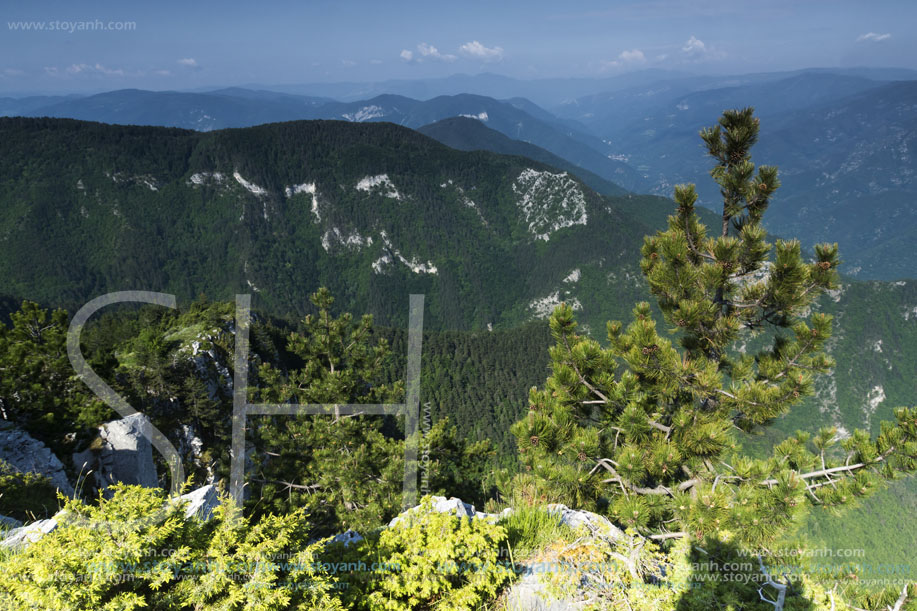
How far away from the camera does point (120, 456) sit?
13.0 metres

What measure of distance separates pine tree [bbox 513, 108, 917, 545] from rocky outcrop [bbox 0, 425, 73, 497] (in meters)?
12.0

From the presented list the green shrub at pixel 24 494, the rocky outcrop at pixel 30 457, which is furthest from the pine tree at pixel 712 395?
the rocky outcrop at pixel 30 457

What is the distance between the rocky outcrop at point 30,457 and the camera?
34.3ft

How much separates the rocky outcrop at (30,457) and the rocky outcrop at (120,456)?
1140mm

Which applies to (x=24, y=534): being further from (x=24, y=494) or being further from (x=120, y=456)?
(x=120, y=456)

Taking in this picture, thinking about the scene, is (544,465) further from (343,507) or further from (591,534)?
(343,507)

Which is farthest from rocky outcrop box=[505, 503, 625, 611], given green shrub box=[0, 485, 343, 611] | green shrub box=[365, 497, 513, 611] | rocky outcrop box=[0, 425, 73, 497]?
rocky outcrop box=[0, 425, 73, 497]

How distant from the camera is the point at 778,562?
559cm

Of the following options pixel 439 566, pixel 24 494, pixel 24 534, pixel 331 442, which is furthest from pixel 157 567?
pixel 331 442

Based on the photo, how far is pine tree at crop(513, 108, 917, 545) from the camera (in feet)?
22.2

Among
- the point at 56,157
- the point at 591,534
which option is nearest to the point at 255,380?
the point at 591,534

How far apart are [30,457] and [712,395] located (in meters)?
16.1

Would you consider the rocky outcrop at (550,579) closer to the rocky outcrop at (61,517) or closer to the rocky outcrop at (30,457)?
the rocky outcrop at (61,517)

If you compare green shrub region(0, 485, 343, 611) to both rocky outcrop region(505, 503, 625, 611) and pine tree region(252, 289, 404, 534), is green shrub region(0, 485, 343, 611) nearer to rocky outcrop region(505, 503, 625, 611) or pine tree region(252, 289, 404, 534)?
rocky outcrop region(505, 503, 625, 611)
